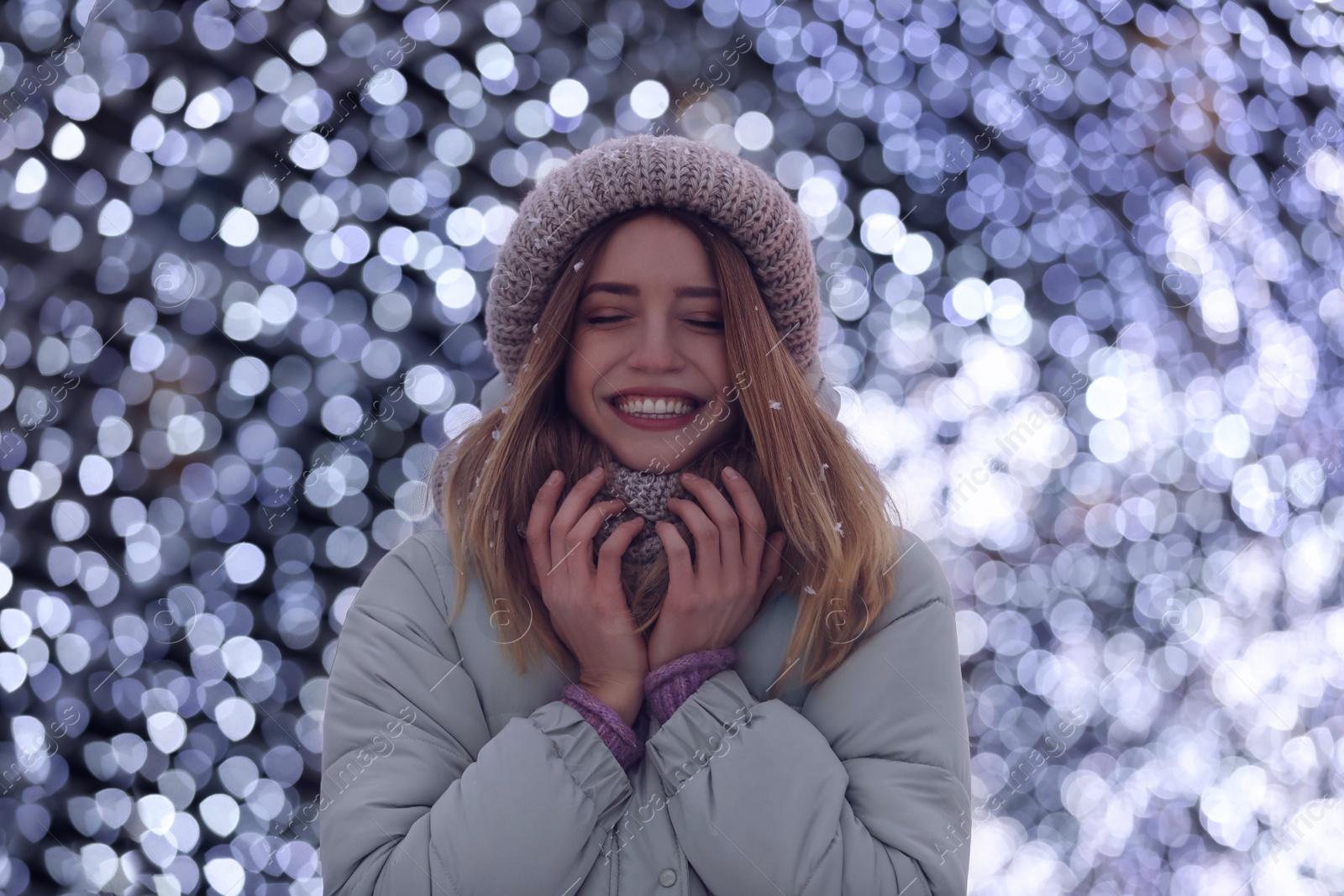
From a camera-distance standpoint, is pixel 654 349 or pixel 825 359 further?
pixel 825 359

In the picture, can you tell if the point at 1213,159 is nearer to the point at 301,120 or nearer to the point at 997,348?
the point at 997,348

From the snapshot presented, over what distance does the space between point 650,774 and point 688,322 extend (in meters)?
0.36

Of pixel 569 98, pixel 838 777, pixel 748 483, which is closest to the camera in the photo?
pixel 838 777

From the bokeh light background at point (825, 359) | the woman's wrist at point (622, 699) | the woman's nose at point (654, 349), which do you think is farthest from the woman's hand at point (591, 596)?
the bokeh light background at point (825, 359)

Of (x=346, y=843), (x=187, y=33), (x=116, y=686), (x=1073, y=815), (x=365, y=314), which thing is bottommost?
(x=1073, y=815)

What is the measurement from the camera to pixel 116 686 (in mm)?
1155

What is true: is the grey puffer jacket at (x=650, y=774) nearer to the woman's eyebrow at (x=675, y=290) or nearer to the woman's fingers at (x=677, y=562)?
the woman's fingers at (x=677, y=562)

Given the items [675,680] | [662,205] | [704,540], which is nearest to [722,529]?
[704,540]

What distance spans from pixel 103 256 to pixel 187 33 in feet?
1.15

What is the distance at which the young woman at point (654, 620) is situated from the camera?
56 centimetres

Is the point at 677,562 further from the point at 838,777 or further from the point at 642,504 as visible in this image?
the point at 838,777

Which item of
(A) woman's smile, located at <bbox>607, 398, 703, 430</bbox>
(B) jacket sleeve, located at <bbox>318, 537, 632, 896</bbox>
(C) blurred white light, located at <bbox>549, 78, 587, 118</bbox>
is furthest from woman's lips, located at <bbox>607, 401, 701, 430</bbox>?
(C) blurred white light, located at <bbox>549, 78, 587, 118</bbox>

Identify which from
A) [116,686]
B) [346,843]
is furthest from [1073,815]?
[116,686]

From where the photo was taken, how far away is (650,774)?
24.2 inches
